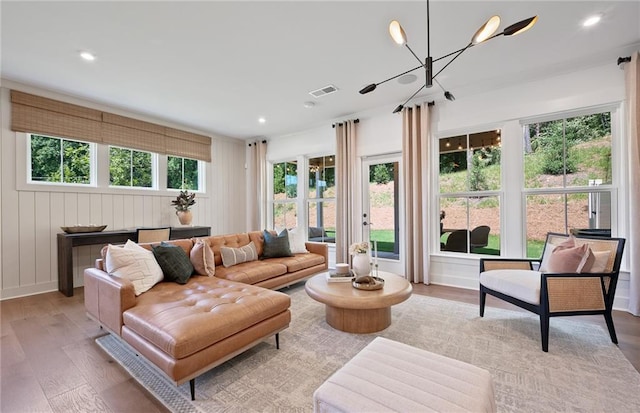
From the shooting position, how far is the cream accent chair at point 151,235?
4055 mm

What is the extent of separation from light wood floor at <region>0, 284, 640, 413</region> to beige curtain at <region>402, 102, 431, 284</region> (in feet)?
3.96

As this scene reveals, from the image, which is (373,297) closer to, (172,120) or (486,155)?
(486,155)

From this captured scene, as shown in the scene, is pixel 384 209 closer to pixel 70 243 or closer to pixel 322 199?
pixel 322 199

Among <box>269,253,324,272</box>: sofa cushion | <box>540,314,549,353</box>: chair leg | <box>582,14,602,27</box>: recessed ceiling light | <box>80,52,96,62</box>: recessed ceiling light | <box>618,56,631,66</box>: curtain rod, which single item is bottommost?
<box>540,314,549,353</box>: chair leg

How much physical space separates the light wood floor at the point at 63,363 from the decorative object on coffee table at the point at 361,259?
5.82 feet

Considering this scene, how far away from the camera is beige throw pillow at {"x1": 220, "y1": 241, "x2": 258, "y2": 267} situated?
132 inches

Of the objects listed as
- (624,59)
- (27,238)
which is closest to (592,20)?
(624,59)

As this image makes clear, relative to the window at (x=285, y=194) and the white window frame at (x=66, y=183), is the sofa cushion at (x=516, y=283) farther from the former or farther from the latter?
the white window frame at (x=66, y=183)

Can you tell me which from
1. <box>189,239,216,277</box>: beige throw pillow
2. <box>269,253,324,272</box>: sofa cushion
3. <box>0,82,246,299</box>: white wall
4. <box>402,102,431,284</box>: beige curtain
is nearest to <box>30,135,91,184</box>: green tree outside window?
<box>0,82,246,299</box>: white wall

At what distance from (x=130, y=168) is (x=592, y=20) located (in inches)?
247

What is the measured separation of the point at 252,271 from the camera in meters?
3.18

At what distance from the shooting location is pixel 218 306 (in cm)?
199

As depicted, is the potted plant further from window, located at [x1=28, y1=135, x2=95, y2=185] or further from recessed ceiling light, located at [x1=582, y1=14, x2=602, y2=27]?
recessed ceiling light, located at [x1=582, y1=14, x2=602, y2=27]

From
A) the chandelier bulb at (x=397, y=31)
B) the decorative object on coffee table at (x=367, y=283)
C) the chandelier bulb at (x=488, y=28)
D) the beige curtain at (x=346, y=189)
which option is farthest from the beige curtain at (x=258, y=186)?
the chandelier bulb at (x=488, y=28)
